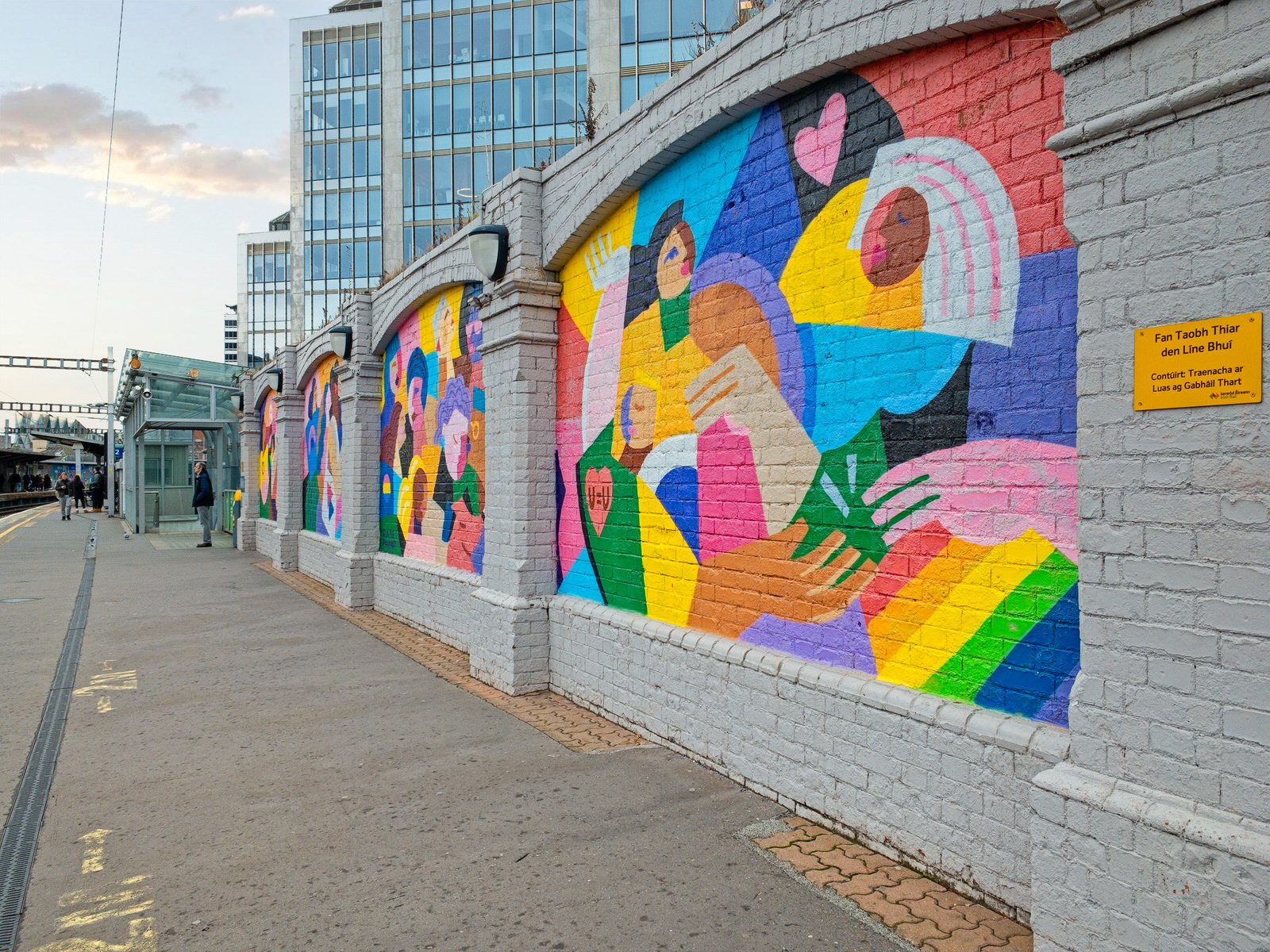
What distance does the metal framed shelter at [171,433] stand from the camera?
77.4 ft

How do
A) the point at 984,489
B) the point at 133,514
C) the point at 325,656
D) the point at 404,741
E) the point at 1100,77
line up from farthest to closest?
the point at 133,514 → the point at 325,656 → the point at 404,741 → the point at 984,489 → the point at 1100,77

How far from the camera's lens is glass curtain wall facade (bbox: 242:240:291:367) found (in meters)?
65.3

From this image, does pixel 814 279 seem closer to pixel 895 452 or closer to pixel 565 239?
pixel 895 452

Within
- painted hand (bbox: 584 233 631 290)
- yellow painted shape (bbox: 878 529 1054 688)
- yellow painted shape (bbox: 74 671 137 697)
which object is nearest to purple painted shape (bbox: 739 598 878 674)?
yellow painted shape (bbox: 878 529 1054 688)

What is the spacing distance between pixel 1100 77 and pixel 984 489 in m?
1.62

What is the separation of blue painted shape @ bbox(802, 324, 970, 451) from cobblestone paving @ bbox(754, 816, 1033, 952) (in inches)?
77.7

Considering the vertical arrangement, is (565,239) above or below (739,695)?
above

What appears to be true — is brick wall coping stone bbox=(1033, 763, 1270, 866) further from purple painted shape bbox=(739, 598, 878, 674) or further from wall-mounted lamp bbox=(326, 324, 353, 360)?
wall-mounted lamp bbox=(326, 324, 353, 360)

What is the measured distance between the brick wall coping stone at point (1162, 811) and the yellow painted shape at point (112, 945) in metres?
3.50

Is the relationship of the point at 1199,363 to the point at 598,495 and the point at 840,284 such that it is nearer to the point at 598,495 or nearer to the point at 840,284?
the point at 840,284

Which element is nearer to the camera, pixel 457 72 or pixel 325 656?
pixel 325 656

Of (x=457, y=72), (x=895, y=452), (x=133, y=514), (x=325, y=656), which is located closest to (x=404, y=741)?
(x=325, y=656)

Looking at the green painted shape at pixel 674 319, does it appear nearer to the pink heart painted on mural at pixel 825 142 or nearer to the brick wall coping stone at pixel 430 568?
the pink heart painted on mural at pixel 825 142

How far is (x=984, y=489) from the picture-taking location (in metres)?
3.77
